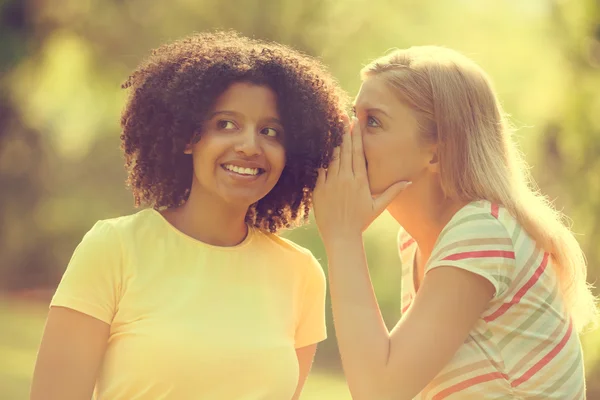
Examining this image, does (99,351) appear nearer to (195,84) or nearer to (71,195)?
(195,84)

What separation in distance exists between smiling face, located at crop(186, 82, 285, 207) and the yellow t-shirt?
0.52 feet

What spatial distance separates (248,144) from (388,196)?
1.74 ft

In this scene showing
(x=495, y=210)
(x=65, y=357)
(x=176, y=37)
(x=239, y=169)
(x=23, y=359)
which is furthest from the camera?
(x=176, y=37)

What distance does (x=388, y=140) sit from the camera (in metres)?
2.53

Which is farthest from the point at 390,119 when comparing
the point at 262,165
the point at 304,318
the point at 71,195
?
the point at 71,195

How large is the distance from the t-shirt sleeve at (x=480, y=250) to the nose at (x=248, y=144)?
1.93 feet

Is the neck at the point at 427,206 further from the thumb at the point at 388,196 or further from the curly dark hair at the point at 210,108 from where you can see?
the curly dark hair at the point at 210,108

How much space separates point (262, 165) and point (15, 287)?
26.4ft

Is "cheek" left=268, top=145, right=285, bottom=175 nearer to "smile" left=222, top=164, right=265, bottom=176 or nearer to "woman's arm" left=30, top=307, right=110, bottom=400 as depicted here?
"smile" left=222, top=164, right=265, bottom=176

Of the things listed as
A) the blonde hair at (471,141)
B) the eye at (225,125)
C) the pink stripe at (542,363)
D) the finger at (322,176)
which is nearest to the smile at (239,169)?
the eye at (225,125)

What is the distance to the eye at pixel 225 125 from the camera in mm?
2297

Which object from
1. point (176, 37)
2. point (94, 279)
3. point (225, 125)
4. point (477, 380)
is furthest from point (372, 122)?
point (176, 37)

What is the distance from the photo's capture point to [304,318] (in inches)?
98.7

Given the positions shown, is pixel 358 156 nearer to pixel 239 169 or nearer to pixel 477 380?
pixel 239 169
